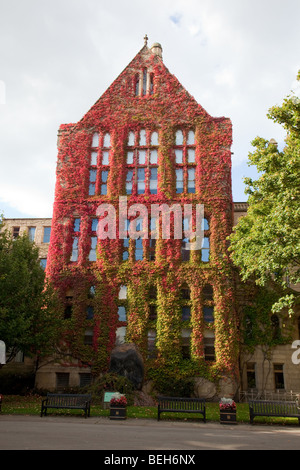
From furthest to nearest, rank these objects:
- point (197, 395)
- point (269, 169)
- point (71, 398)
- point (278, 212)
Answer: point (197, 395) → point (269, 169) → point (278, 212) → point (71, 398)

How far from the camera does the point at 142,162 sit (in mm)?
36938

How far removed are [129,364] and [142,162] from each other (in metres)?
18.3

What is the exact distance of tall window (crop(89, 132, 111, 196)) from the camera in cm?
3666

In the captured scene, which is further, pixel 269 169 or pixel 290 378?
pixel 290 378

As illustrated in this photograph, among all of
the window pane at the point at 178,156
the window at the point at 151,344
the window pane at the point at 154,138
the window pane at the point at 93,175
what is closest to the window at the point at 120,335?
the window at the point at 151,344

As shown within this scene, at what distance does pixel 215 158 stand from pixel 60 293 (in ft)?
59.6

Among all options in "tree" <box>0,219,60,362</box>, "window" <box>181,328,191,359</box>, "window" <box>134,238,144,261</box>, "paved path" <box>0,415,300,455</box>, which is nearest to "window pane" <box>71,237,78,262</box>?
"window" <box>134,238,144,261</box>

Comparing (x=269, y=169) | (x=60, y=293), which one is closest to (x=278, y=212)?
(x=269, y=169)

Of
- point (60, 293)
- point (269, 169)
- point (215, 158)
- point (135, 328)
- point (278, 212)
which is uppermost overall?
point (215, 158)

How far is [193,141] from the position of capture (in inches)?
1469

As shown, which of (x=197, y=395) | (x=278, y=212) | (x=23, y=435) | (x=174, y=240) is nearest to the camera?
(x=23, y=435)

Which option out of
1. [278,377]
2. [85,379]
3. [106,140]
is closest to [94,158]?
[106,140]

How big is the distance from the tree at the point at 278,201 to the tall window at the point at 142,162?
11.6 meters
